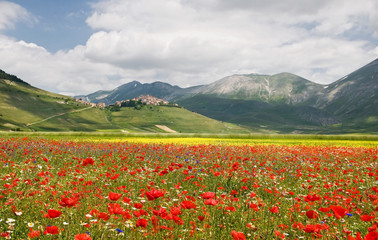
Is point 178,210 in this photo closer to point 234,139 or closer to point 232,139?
point 232,139

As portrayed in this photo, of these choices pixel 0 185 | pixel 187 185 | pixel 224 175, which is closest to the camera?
pixel 0 185

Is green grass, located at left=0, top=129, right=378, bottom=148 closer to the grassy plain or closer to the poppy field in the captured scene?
the grassy plain

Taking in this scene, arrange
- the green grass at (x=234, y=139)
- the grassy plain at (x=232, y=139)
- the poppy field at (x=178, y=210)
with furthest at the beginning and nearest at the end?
the green grass at (x=234, y=139) < the grassy plain at (x=232, y=139) < the poppy field at (x=178, y=210)

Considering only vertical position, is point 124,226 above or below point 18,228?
above

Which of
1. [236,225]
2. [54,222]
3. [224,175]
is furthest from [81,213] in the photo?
[224,175]

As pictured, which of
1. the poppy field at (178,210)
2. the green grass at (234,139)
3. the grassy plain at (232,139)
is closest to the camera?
the poppy field at (178,210)

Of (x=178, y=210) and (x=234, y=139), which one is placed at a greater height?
(x=178, y=210)

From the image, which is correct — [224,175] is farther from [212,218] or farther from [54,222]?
[54,222]

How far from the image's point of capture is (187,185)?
10078 mm

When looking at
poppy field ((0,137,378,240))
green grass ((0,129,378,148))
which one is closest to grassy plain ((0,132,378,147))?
green grass ((0,129,378,148))

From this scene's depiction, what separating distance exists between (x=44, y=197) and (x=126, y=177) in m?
3.31

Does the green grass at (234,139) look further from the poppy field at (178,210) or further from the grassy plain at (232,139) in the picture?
the poppy field at (178,210)

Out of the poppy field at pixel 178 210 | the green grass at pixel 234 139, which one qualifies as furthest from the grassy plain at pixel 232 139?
the poppy field at pixel 178 210

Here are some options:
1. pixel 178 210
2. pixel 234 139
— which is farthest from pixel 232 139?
pixel 178 210
